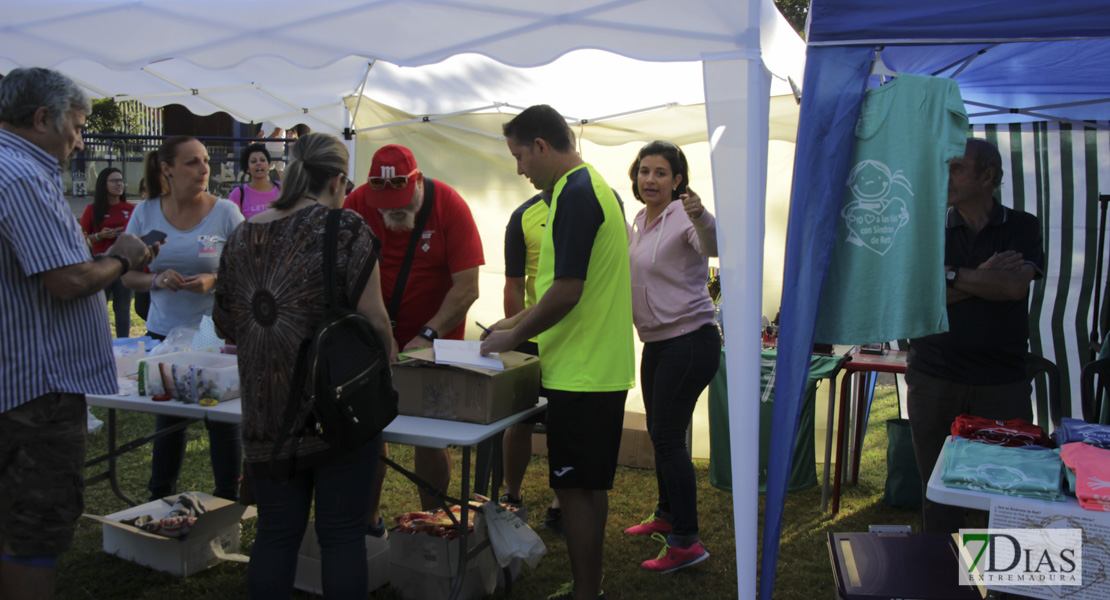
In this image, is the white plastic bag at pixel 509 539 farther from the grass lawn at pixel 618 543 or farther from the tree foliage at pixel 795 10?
the tree foliage at pixel 795 10

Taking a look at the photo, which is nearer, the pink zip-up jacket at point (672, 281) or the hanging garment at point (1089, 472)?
the hanging garment at point (1089, 472)

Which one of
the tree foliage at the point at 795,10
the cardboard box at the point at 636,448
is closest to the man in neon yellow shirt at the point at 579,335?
the cardboard box at the point at 636,448

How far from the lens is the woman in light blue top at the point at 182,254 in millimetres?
3268

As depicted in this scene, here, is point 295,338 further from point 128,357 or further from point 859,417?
point 859,417

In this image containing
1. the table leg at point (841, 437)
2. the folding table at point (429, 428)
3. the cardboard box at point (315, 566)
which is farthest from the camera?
the table leg at point (841, 437)

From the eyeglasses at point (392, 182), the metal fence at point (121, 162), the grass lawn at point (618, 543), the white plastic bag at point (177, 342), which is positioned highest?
the metal fence at point (121, 162)

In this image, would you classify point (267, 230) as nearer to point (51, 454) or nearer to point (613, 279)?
point (51, 454)

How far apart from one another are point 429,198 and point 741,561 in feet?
5.47

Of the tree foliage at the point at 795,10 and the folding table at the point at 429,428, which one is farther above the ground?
the tree foliage at the point at 795,10

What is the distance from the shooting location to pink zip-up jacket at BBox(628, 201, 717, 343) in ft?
10.3

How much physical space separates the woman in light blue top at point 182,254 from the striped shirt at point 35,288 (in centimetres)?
113

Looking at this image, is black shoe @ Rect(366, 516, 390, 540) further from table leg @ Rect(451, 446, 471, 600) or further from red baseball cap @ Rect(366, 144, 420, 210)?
red baseball cap @ Rect(366, 144, 420, 210)

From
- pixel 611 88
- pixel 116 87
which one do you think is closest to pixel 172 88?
pixel 116 87

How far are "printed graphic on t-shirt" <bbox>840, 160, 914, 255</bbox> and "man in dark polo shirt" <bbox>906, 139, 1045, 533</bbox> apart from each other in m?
0.46
